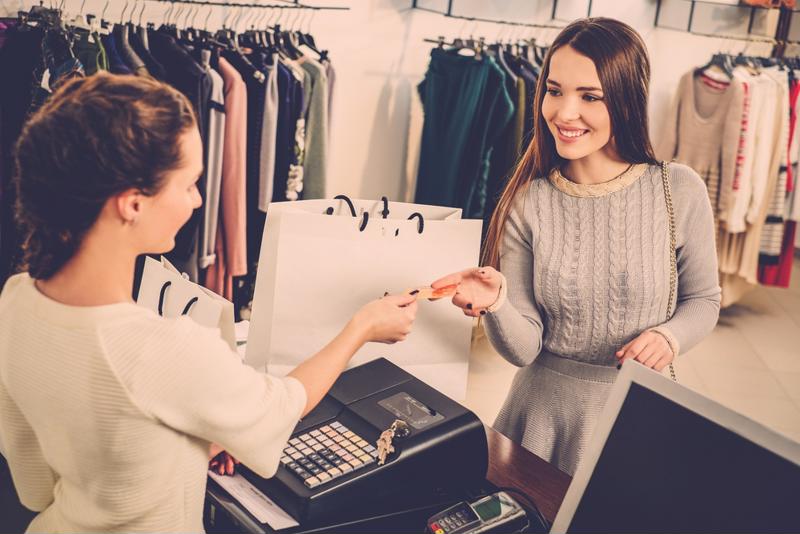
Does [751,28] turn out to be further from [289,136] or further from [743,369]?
[289,136]

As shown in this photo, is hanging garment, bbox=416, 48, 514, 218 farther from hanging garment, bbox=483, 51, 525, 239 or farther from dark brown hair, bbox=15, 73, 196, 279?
dark brown hair, bbox=15, 73, 196, 279

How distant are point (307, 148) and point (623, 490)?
90.5 inches

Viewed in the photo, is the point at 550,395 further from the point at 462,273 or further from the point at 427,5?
the point at 427,5

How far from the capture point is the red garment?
4340 mm

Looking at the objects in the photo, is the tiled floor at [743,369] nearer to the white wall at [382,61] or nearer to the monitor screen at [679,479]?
the white wall at [382,61]

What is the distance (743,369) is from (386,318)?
3274 millimetres

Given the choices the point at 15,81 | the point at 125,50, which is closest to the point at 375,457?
the point at 15,81

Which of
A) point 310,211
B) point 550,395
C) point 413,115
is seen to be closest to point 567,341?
point 550,395

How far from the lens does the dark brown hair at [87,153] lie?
0.83 m

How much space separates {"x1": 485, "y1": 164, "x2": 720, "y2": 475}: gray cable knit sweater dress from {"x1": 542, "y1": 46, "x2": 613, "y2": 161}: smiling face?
0.38ft

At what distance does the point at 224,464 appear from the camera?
46.5 inches

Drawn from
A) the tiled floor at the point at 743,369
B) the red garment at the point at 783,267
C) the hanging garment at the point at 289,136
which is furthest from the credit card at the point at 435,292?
the red garment at the point at 783,267

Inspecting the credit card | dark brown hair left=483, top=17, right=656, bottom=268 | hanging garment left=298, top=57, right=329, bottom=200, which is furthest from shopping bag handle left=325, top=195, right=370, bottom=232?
hanging garment left=298, top=57, right=329, bottom=200

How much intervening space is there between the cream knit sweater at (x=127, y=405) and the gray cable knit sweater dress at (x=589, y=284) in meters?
0.63
